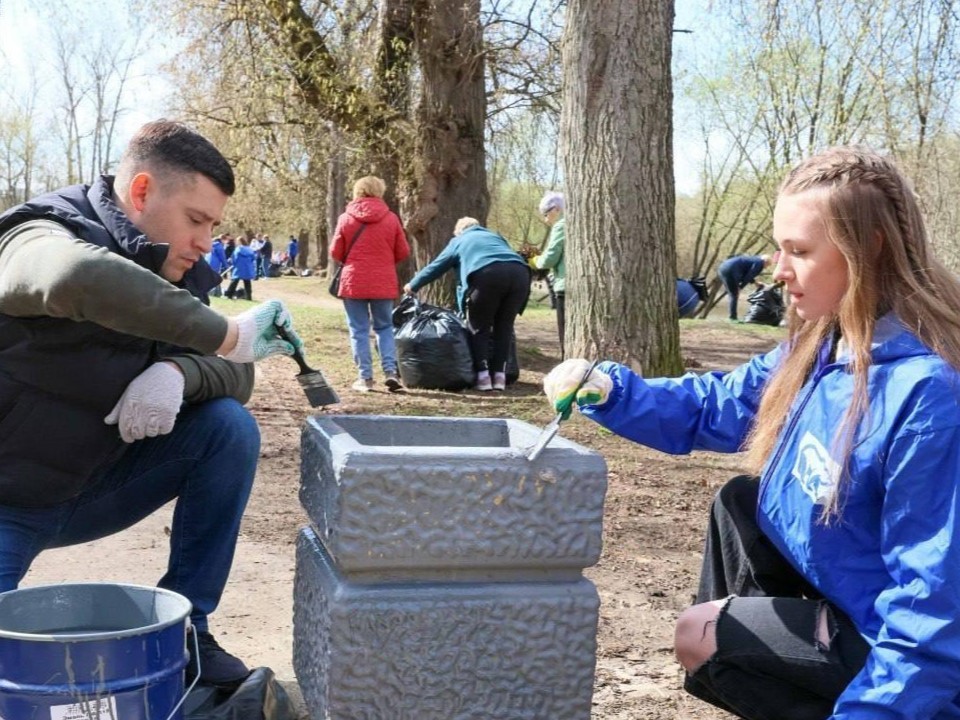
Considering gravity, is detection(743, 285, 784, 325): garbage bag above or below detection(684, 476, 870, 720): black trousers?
above

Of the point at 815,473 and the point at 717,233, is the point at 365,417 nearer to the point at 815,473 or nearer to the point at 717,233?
the point at 815,473

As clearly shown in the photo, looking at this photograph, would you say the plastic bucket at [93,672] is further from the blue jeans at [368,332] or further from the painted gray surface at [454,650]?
the blue jeans at [368,332]

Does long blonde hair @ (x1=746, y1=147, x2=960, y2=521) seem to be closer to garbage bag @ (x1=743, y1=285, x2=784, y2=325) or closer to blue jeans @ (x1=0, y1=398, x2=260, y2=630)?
blue jeans @ (x1=0, y1=398, x2=260, y2=630)

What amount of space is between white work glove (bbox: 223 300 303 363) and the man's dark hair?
0.37 meters

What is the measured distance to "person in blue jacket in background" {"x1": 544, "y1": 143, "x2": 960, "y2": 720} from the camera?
A: 1746mm

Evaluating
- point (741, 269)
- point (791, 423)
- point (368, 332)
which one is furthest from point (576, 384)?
point (741, 269)

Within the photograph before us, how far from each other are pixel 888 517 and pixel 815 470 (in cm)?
16

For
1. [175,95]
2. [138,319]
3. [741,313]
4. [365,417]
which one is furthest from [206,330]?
[741,313]

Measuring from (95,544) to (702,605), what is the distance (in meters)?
2.38

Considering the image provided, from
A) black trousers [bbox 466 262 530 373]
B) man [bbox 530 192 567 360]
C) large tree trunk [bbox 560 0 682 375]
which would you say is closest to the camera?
large tree trunk [bbox 560 0 682 375]

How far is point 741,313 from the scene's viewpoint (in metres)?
25.9

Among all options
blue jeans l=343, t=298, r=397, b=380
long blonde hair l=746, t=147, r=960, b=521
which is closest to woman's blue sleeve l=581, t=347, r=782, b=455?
long blonde hair l=746, t=147, r=960, b=521

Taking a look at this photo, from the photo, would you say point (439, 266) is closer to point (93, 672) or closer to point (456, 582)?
point (456, 582)

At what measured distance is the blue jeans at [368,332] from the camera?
24.6 ft
